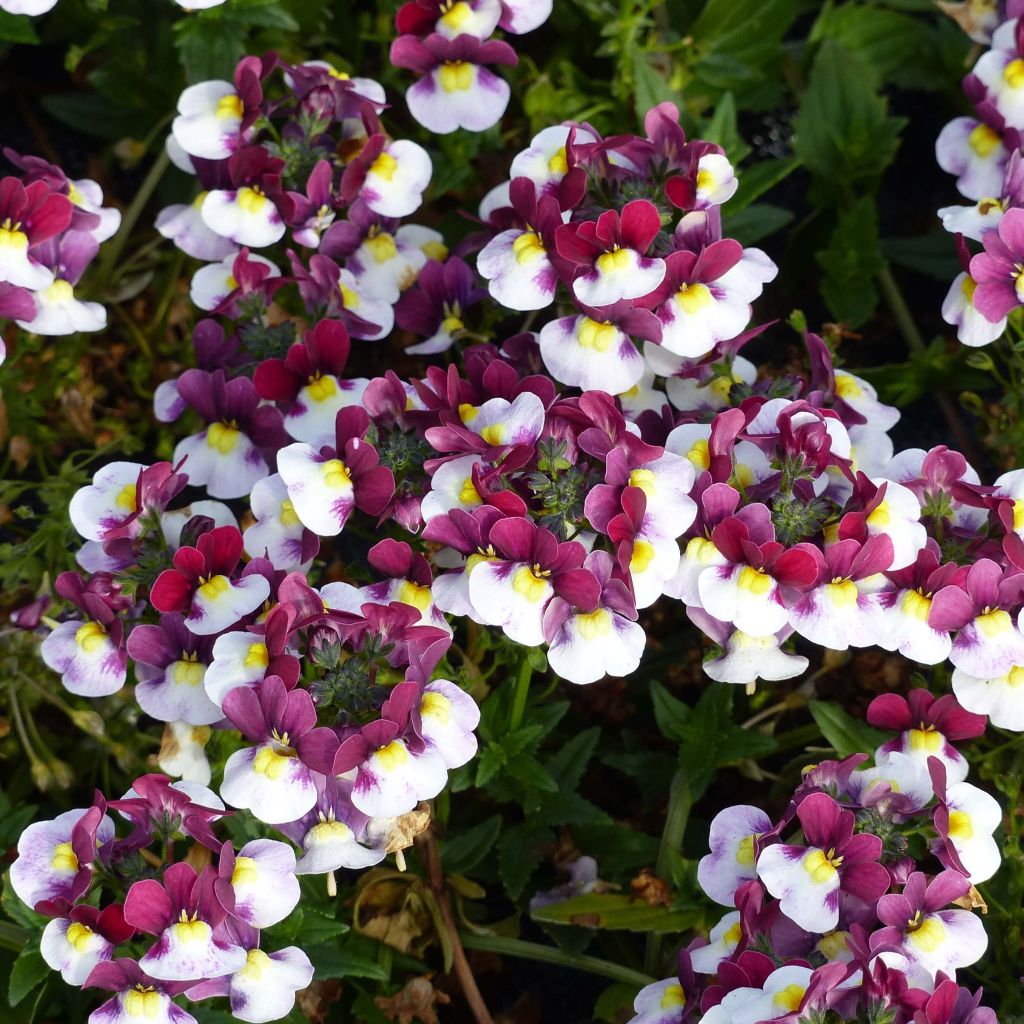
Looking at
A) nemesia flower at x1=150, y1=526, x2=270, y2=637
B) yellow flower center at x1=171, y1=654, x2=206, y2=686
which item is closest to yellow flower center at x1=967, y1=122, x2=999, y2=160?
nemesia flower at x1=150, y1=526, x2=270, y2=637

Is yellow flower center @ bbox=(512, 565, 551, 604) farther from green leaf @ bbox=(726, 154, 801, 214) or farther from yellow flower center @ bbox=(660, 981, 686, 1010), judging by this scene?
green leaf @ bbox=(726, 154, 801, 214)

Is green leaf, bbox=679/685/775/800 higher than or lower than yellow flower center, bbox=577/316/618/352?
lower

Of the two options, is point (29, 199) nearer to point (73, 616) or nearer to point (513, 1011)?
point (73, 616)

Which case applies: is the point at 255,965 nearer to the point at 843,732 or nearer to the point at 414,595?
the point at 414,595

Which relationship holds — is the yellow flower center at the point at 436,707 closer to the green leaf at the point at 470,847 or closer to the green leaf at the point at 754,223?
the green leaf at the point at 470,847

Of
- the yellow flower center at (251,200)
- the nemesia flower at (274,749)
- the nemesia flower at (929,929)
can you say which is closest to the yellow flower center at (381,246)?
the yellow flower center at (251,200)

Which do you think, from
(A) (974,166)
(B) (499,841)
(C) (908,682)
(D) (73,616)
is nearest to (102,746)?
(D) (73,616)
